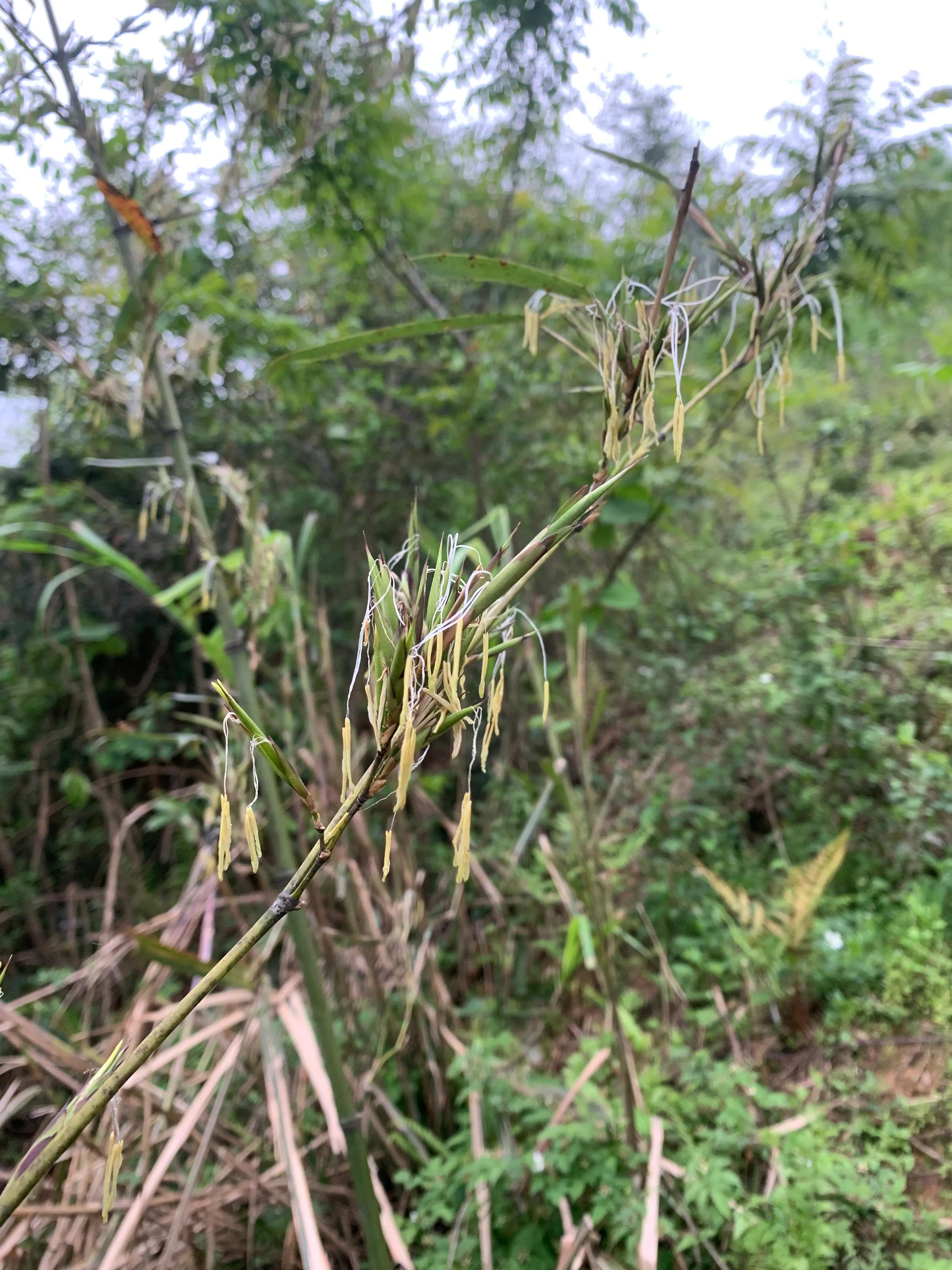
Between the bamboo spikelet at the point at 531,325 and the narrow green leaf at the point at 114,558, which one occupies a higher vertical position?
the bamboo spikelet at the point at 531,325

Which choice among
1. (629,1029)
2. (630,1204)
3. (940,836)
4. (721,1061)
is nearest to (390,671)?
(630,1204)

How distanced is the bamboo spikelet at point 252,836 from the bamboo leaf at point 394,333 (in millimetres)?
301

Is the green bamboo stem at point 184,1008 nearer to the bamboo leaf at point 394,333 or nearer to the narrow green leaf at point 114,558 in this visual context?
the bamboo leaf at point 394,333

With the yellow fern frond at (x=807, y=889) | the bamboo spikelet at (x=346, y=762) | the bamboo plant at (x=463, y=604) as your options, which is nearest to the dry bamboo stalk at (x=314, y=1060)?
the bamboo plant at (x=463, y=604)

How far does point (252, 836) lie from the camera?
0.30 metres

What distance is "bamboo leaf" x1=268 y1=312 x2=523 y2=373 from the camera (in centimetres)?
46

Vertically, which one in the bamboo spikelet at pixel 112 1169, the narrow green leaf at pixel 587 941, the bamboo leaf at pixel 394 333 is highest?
the bamboo leaf at pixel 394 333

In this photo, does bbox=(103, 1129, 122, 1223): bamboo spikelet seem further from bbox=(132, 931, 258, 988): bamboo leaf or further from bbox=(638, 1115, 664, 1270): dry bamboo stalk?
bbox=(638, 1115, 664, 1270): dry bamboo stalk

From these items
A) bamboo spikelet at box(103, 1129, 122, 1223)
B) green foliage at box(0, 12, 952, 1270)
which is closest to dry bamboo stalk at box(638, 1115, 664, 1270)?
green foliage at box(0, 12, 952, 1270)

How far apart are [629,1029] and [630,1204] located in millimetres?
279

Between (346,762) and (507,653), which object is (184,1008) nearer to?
(346,762)

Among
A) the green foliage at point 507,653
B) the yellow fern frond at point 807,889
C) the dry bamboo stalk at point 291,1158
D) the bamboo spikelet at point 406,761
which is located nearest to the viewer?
the bamboo spikelet at point 406,761

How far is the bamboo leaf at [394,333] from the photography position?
46 centimetres

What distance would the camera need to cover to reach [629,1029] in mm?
1116
